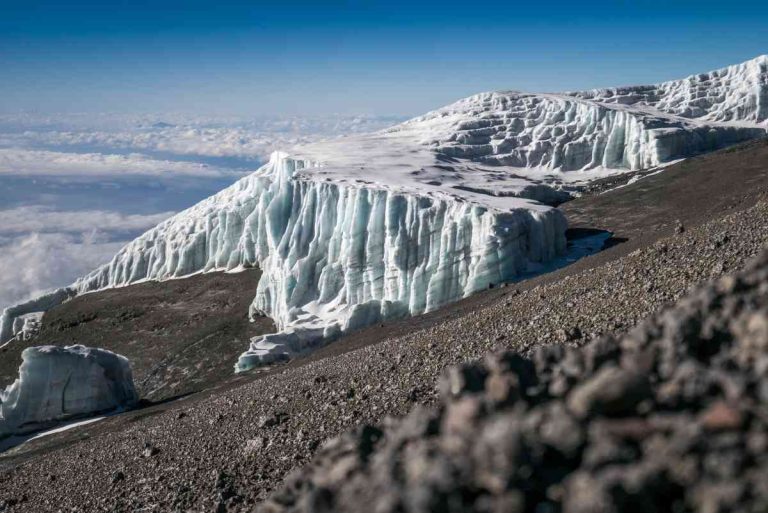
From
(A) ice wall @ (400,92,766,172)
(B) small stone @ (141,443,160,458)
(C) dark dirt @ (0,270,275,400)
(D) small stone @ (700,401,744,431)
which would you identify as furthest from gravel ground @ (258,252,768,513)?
(A) ice wall @ (400,92,766,172)

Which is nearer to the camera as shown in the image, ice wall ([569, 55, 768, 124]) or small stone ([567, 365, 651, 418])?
small stone ([567, 365, 651, 418])

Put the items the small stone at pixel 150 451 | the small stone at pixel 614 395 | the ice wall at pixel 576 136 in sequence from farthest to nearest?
1. the ice wall at pixel 576 136
2. the small stone at pixel 150 451
3. the small stone at pixel 614 395

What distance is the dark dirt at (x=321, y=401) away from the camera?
1769cm

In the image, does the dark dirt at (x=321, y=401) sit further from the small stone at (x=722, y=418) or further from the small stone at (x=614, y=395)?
the small stone at (x=722, y=418)

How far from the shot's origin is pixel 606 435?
6750 millimetres

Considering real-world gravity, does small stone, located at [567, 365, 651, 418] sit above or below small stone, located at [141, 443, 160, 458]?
above

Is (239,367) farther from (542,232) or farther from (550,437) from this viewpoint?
(550,437)

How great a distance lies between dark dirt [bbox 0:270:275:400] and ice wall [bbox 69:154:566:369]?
3.79 metres

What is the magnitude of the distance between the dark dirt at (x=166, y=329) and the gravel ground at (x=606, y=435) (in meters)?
36.6

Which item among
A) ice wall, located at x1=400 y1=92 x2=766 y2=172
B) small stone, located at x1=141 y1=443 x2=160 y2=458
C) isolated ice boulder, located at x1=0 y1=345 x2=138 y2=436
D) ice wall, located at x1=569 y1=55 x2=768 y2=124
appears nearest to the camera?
small stone, located at x1=141 y1=443 x2=160 y2=458

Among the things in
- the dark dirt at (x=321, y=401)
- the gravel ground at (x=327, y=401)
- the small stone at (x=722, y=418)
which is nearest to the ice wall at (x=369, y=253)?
the dark dirt at (x=321, y=401)

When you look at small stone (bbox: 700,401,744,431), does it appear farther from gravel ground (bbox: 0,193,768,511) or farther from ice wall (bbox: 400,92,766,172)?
ice wall (bbox: 400,92,766,172)

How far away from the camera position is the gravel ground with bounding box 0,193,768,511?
1769cm

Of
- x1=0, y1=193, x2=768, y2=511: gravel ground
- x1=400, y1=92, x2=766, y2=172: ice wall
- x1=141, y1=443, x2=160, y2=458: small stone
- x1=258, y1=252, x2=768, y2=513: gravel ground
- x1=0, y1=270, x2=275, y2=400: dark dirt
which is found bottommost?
x1=0, y1=270, x2=275, y2=400: dark dirt
